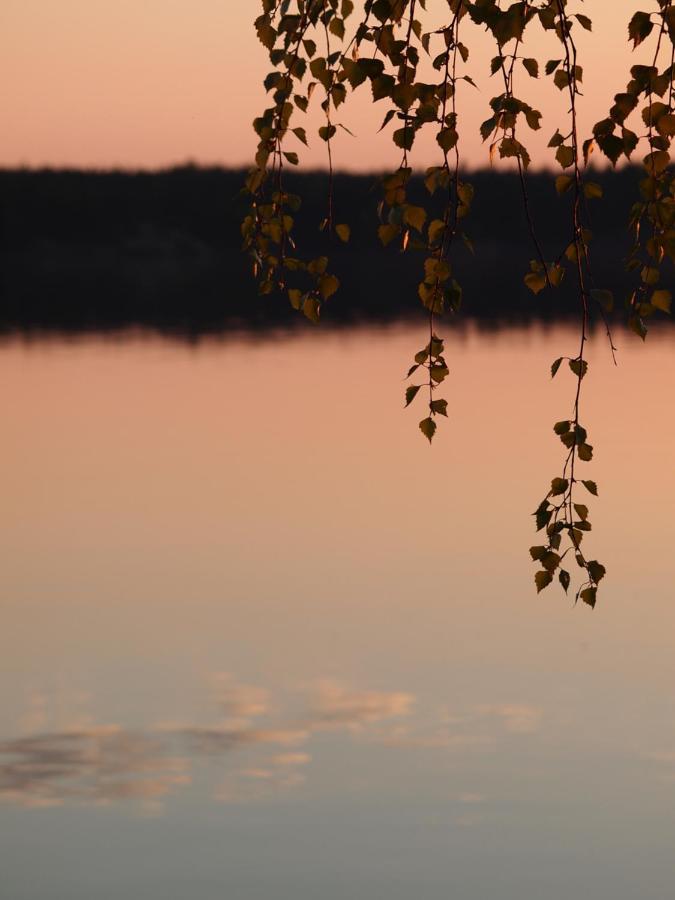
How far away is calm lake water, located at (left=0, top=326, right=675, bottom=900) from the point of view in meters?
7.90

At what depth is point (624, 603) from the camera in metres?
12.2

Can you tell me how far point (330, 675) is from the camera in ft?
34.4

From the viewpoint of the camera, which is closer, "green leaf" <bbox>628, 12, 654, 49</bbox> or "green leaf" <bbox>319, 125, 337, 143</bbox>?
"green leaf" <bbox>628, 12, 654, 49</bbox>

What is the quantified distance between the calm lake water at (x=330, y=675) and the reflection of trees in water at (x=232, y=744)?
2cm

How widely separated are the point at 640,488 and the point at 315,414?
25.1 feet

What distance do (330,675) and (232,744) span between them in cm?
135

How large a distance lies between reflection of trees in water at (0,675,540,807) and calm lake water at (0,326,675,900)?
0.8 inches

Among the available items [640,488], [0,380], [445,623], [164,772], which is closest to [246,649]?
[445,623]

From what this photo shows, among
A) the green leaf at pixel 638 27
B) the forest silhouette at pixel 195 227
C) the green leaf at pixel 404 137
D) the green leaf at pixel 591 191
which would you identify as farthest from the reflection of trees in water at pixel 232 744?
the forest silhouette at pixel 195 227

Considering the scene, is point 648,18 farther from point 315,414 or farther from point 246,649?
point 315,414

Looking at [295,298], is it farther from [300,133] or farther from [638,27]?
[638,27]

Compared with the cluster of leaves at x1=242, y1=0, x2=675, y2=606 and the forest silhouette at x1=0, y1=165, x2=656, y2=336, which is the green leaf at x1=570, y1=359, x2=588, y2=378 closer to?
the cluster of leaves at x1=242, y1=0, x2=675, y2=606

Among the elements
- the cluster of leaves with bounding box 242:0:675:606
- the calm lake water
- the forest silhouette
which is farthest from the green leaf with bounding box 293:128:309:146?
the forest silhouette

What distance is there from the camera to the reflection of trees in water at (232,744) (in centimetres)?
870
